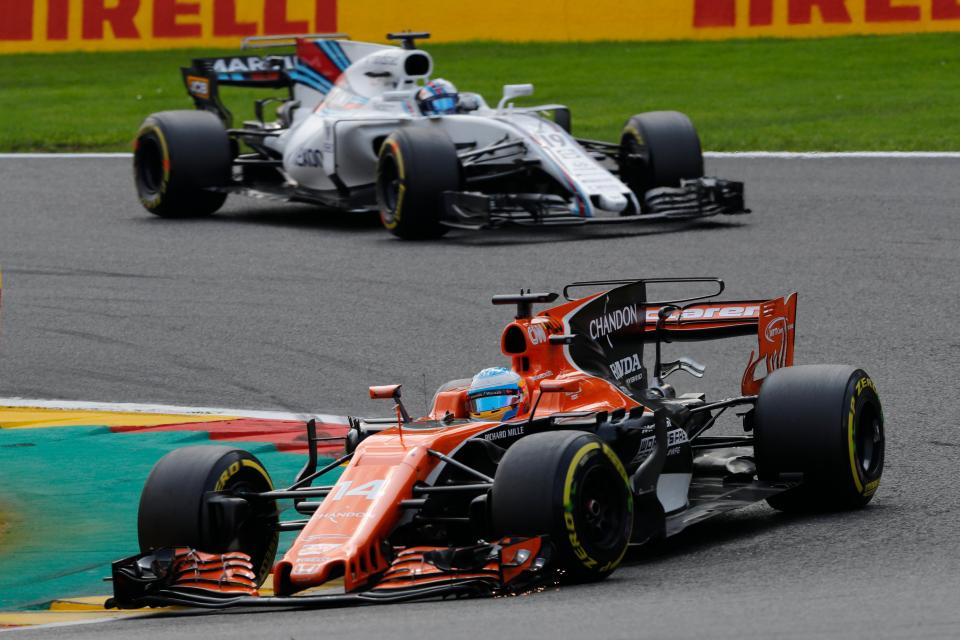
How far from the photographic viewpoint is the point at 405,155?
14.8m

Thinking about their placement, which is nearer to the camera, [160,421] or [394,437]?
[394,437]

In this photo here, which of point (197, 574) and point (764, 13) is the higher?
A: point (764, 13)

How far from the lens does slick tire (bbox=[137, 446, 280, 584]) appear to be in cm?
652

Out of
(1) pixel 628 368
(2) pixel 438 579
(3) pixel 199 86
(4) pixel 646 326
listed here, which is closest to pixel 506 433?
(2) pixel 438 579

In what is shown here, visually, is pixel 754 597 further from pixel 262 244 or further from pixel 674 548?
pixel 262 244

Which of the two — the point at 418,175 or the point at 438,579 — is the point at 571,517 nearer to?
the point at 438,579

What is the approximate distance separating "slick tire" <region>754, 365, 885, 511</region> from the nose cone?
7201 millimetres

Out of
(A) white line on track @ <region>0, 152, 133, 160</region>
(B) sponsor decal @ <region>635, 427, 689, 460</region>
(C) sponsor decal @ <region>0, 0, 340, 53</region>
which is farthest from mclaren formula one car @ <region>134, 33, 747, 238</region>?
(C) sponsor decal @ <region>0, 0, 340, 53</region>

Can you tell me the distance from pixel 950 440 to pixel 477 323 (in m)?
3.97

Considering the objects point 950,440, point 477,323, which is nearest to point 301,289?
point 477,323

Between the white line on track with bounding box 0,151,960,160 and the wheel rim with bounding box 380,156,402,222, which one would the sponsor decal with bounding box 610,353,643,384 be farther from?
the white line on track with bounding box 0,151,960,160

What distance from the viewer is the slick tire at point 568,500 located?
238 inches

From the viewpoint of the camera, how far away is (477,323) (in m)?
11.9

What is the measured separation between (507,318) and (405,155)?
3.17m
